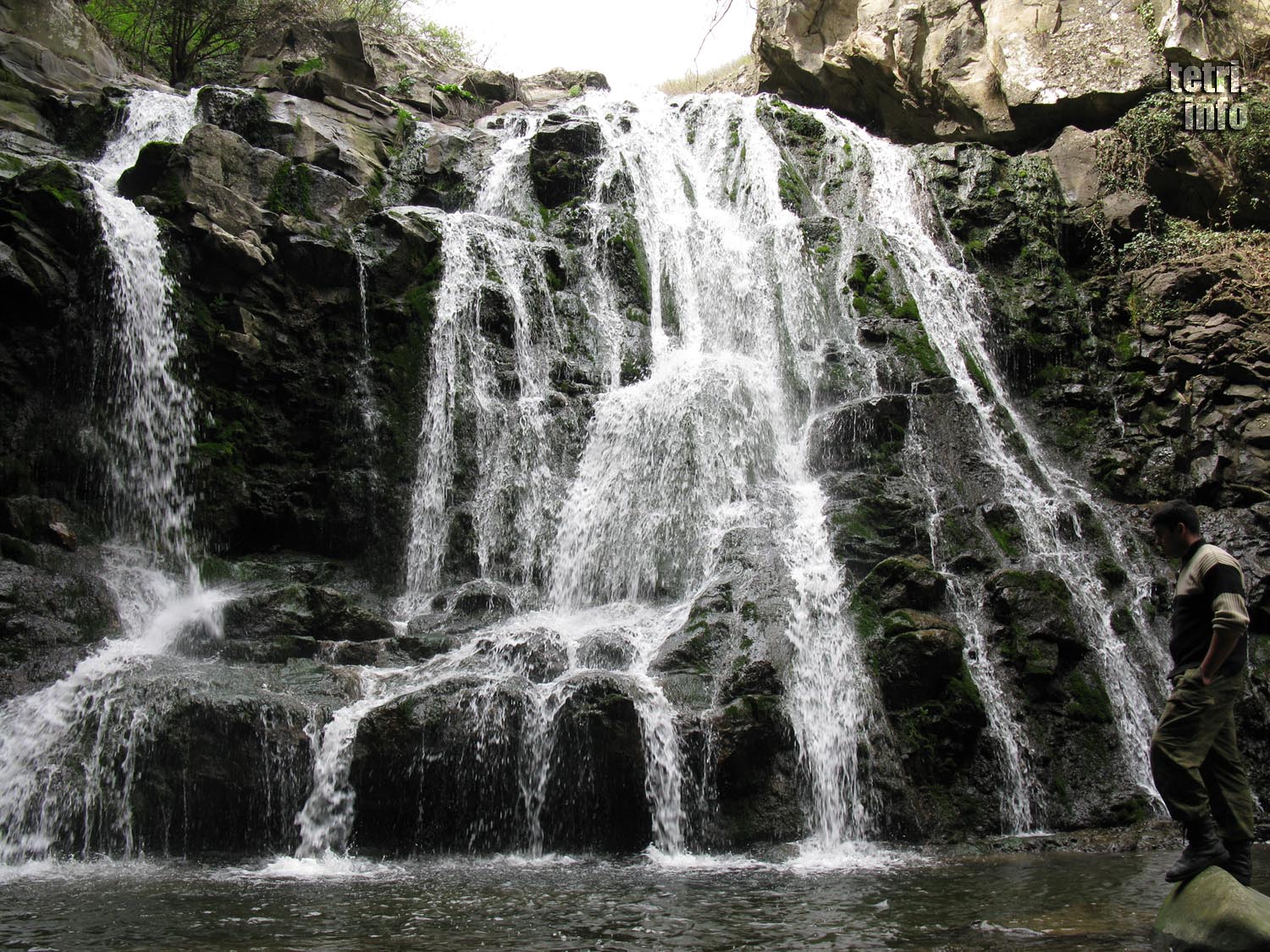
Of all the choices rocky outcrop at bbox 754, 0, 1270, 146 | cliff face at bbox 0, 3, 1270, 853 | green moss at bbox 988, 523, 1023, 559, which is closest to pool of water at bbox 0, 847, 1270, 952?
cliff face at bbox 0, 3, 1270, 853

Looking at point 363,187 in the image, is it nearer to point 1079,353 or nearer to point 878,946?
point 1079,353

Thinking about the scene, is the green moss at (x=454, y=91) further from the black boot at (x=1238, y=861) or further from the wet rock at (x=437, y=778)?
the black boot at (x=1238, y=861)

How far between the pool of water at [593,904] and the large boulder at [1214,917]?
17 centimetres

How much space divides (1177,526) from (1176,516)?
5 centimetres

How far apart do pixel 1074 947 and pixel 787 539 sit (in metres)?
6.47

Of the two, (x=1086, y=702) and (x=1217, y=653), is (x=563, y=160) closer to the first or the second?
(x=1086, y=702)

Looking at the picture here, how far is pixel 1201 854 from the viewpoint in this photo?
4203 mm

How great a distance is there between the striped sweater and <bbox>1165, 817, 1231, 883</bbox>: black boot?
2.35 feet

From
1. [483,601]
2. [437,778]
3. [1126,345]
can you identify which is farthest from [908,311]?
[437,778]

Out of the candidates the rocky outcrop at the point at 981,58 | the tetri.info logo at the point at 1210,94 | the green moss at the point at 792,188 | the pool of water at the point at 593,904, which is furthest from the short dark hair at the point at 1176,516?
the rocky outcrop at the point at 981,58

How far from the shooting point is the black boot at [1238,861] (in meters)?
4.26

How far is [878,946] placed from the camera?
166 inches

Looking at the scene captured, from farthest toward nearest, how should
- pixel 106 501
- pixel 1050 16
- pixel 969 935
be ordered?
pixel 1050 16 < pixel 106 501 < pixel 969 935

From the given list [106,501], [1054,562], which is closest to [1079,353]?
[1054,562]
